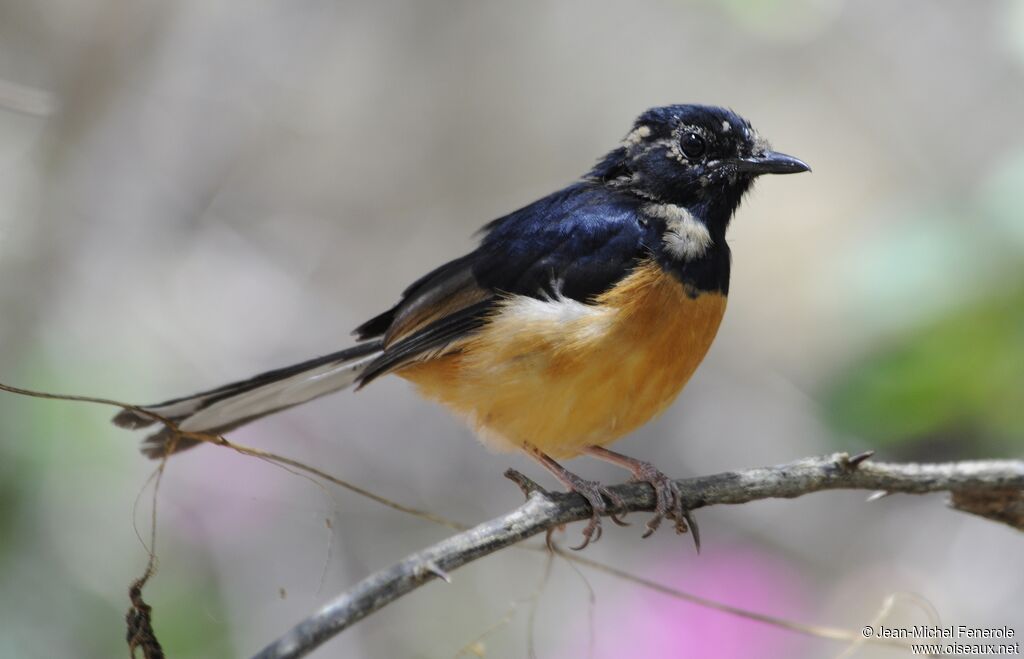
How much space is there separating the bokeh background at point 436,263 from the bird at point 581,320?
2.06 ft

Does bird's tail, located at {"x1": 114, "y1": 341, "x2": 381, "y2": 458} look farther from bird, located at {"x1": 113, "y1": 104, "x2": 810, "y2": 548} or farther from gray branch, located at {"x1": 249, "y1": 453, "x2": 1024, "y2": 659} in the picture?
gray branch, located at {"x1": 249, "y1": 453, "x2": 1024, "y2": 659}

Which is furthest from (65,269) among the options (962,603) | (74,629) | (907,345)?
(962,603)

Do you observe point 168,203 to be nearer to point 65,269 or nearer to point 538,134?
point 65,269

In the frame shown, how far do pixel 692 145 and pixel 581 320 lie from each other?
3.42ft

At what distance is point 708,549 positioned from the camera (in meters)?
6.06

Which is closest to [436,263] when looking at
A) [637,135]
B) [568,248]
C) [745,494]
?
[637,135]

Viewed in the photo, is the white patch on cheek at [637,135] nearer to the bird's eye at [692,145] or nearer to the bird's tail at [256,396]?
the bird's eye at [692,145]

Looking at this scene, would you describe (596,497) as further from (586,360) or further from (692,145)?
(692,145)

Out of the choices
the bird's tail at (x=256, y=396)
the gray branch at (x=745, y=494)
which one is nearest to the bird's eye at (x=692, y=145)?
the gray branch at (x=745, y=494)

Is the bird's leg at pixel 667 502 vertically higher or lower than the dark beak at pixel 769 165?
lower

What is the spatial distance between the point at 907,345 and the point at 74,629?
4.00m

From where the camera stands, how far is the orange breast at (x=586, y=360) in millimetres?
3822

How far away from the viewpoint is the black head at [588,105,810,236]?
4.35m

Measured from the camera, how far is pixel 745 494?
10.9ft
